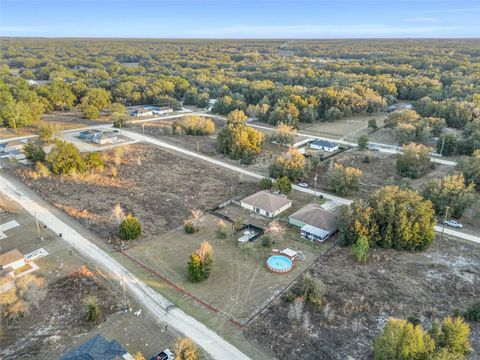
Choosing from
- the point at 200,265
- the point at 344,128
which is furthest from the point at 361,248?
the point at 344,128

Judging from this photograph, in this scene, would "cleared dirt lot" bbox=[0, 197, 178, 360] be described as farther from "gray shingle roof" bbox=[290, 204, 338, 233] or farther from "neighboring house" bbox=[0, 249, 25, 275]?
"gray shingle roof" bbox=[290, 204, 338, 233]

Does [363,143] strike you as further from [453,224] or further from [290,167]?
[453,224]

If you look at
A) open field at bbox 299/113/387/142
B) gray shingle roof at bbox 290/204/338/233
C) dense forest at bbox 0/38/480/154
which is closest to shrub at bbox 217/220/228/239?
gray shingle roof at bbox 290/204/338/233

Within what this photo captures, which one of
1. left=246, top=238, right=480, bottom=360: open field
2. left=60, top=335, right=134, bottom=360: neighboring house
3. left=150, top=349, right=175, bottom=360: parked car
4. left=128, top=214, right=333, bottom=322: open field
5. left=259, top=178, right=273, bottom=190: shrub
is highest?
left=259, top=178, right=273, bottom=190: shrub

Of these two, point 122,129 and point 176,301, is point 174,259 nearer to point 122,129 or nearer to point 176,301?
point 176,301

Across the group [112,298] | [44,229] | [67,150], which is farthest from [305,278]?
[67,150]

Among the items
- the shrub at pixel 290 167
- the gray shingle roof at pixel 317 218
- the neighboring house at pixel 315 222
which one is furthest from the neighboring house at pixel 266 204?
the shrub at pixel 290 167
